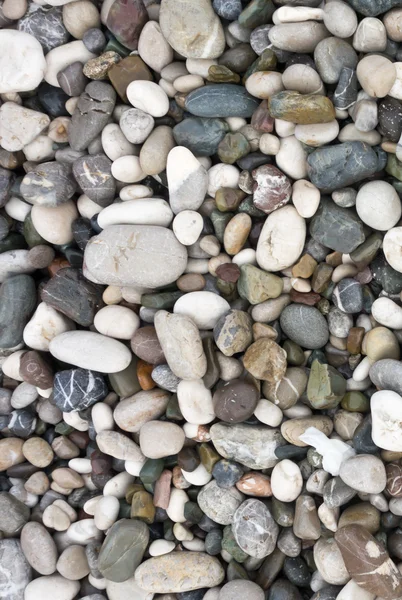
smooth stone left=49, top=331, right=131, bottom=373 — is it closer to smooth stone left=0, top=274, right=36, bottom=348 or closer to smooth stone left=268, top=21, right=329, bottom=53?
smooth stone left=0, top=274, right=36, bottom=348

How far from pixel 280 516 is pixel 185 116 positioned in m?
1.07

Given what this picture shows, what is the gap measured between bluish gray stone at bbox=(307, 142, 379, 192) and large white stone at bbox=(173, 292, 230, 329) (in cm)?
40

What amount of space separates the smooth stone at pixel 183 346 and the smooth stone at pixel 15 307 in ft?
1.36

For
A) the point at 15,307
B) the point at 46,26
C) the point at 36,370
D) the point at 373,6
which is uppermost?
the point at 373,6

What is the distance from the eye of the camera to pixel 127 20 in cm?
156

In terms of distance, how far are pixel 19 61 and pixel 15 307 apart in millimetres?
665

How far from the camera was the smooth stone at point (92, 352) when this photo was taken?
158cm

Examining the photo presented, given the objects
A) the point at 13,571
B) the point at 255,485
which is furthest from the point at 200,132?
the point at 13,571

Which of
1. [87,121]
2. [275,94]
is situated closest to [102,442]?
[87,121]

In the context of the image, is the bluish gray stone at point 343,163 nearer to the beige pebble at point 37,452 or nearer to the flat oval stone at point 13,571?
the beige pebble at point 37,452

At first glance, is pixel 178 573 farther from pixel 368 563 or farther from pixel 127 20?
pixel 127 20

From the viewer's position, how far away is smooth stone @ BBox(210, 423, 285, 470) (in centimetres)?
152

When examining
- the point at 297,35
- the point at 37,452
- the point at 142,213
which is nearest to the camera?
the point at 297,35

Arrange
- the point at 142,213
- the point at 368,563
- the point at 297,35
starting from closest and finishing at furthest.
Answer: the point at 368,563 → the point at 297,35 → the point at 142,213
